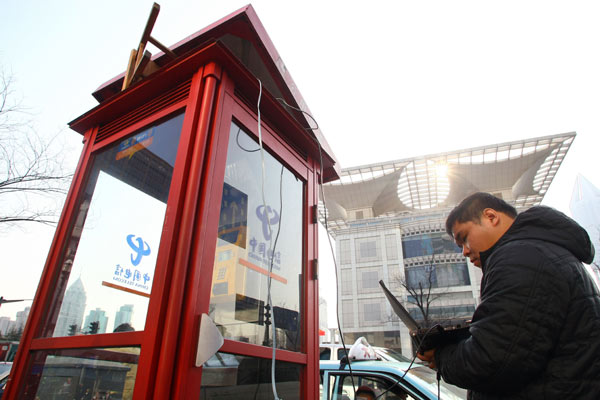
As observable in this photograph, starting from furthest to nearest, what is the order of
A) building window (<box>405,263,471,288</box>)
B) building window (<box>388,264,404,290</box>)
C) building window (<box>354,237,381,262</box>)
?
building window (<box>354,237,381,262</box>) → building window (<box>388,264,404,290</box>) → building window (<box>405,263,471,288</box>)

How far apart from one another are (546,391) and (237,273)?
1.36m

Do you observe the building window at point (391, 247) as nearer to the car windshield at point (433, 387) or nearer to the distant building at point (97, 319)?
the car windshield at point (433, 387)

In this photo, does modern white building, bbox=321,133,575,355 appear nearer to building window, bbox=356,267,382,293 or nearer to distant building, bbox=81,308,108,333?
building window, bbox=356,267,382,293

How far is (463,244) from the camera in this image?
6.16 feet

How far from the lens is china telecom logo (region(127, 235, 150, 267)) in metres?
1.77

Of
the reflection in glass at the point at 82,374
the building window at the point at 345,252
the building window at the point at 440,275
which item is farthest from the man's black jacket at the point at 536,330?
the building window at the point at 345,252

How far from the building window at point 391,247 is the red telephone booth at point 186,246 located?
3070 centimetres

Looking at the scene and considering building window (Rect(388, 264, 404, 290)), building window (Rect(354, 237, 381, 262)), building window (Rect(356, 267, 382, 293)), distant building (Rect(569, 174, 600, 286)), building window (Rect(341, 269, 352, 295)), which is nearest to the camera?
distant building (Rect(569, 174, 600, 286))

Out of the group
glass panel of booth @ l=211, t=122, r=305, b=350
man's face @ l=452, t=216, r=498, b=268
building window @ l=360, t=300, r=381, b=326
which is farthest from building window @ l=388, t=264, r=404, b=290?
man's face @ l=452, t=216, r=498, b=268

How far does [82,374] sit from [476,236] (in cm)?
194

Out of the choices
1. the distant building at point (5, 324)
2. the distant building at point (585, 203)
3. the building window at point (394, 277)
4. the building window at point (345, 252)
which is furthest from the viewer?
the distant building at point (5, 324)

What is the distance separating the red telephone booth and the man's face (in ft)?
3.20

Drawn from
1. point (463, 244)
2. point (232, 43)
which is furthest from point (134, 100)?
point (463, 244)

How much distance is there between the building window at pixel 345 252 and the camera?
33.2 meters
